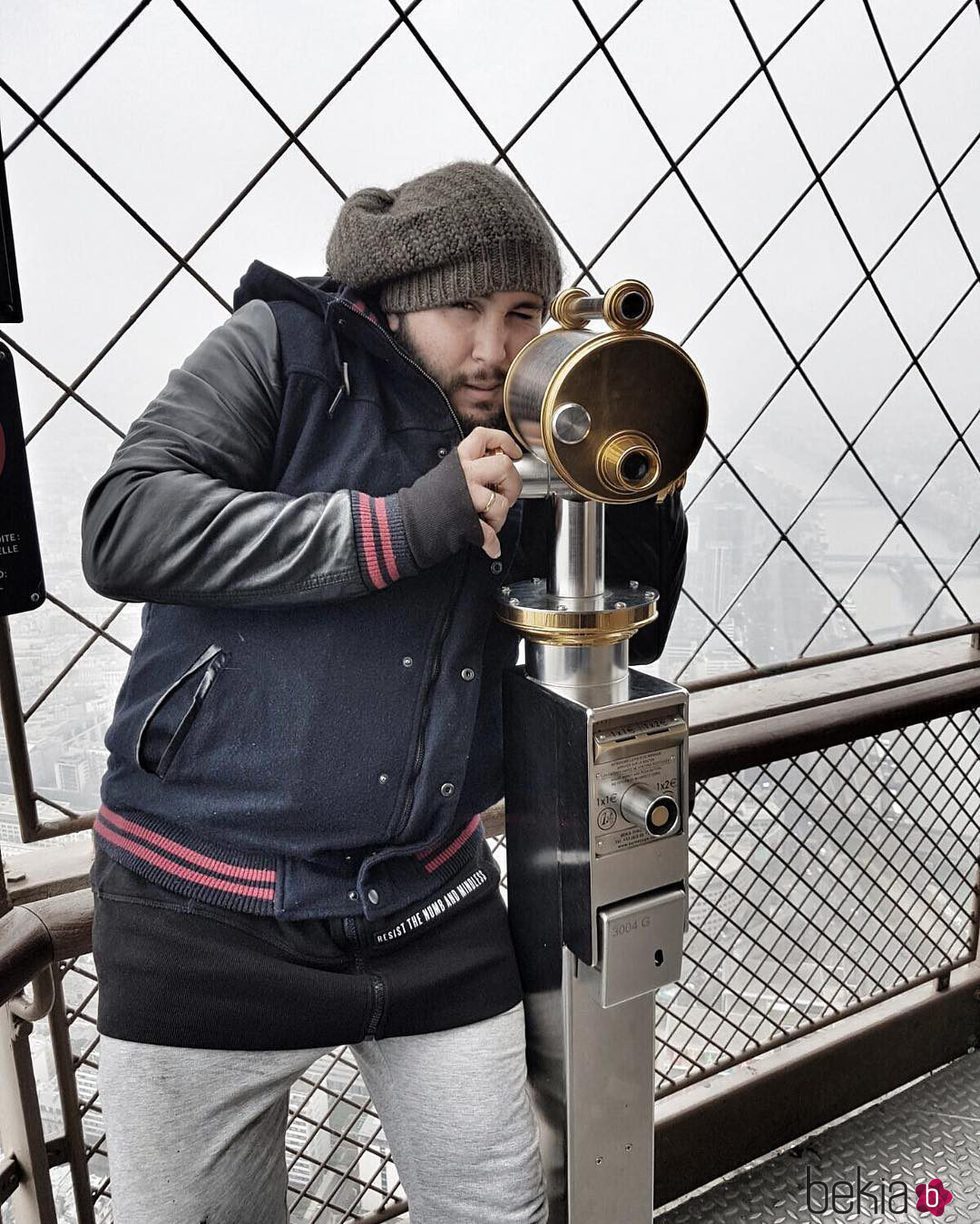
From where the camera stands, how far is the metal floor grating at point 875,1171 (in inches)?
57.6

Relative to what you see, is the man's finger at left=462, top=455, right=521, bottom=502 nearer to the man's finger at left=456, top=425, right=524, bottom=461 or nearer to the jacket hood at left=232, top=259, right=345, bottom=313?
the man's finger at left=456, top=425, right=524, bottom=461

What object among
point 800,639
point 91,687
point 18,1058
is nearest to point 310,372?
point 91,687

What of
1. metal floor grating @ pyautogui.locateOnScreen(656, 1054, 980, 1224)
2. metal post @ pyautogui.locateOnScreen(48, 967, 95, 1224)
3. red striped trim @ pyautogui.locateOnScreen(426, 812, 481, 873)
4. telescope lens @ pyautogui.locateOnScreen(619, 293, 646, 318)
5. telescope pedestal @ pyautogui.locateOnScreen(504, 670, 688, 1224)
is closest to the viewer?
telescope lens @ pyautogui.locateOnScreen(619, 293, 646, 318)

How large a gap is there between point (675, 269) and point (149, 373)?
0.70 metres

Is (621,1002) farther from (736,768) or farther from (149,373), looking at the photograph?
(149,373)

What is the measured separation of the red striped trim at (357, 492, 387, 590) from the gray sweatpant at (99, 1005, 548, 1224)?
0.47 metres

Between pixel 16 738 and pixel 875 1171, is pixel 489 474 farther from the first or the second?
pixel 875 1171

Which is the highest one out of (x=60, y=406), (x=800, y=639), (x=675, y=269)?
(x=675, y=269)

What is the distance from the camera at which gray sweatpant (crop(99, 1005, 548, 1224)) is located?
2.74ft

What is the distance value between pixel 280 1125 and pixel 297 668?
1.56 feet

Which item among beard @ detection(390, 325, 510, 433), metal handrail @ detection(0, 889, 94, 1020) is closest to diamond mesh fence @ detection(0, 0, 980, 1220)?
metal handrail @ detection(0, 889, 94, 1020)

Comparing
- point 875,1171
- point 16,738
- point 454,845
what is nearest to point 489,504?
point 454,845

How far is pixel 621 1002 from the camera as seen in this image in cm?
84

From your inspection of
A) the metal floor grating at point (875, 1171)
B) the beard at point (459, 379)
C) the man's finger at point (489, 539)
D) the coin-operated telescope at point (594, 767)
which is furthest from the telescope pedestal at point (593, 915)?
the metal floor grating at point (875, 1171)
